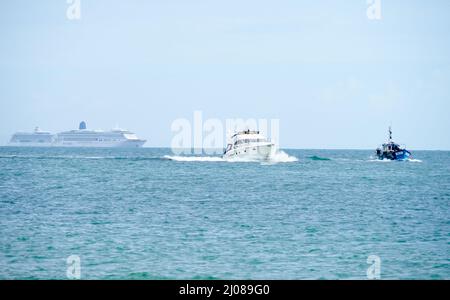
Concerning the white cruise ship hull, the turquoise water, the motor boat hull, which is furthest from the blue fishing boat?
the turquoise water

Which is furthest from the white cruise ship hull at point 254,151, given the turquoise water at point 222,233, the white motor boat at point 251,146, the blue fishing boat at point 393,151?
the turquoise water at point 222,233

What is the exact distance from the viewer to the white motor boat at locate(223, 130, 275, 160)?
102250 millimetres

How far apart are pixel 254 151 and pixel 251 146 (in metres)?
1.65

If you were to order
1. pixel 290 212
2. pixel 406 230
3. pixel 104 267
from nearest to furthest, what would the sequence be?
pixel 104 267 < pixel 406 230 < pixel 290 212

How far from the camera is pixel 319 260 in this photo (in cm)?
2538

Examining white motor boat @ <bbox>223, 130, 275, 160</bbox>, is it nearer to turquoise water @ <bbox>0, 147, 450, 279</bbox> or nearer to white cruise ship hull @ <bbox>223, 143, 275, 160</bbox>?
white cruise ship hull @ <bbox>223, 143, 275, 160</bbox>

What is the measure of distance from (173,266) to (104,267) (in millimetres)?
2644

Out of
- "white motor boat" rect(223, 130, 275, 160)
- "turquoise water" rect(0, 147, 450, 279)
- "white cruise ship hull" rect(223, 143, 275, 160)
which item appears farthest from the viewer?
"white cruise ship hull" rect(223, 143, 275, 160)

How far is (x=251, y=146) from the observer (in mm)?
102812

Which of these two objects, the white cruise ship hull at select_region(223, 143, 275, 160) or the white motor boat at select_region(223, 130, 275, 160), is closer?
the white motor boat at select_region(223, 130, 275, 160)

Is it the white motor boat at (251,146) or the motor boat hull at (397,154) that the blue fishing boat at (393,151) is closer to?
the motor boat hull at (397,154)

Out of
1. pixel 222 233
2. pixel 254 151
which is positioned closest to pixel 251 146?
pixel 254 151
